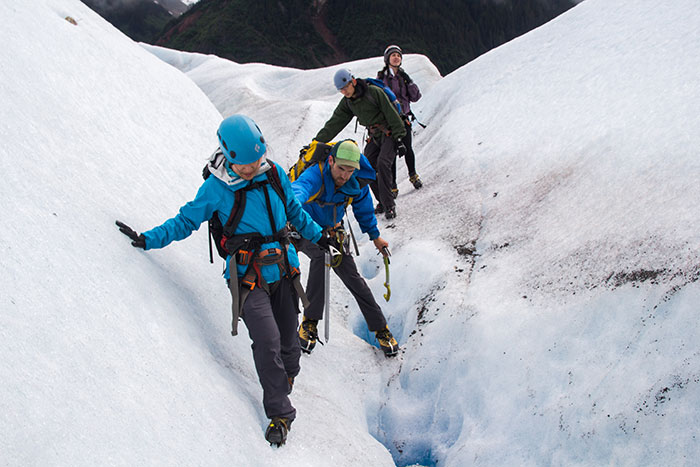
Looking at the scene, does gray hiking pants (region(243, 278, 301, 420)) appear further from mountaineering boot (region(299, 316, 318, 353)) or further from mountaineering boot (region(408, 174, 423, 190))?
mountaineering boot (region(408, 174, 423, 190))

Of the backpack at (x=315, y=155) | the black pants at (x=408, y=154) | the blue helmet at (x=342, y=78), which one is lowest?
the black pants at (x=408, y=154)

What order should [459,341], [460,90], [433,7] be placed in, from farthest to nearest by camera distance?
[433,7] < [460,90] < [459,341]

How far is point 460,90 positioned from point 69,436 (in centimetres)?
1030

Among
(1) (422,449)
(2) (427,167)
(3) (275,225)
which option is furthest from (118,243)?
(2) (427,167)

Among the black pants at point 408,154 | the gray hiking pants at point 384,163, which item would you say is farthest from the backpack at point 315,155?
the black pants at point 408,154

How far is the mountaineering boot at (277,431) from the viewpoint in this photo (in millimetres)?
3295

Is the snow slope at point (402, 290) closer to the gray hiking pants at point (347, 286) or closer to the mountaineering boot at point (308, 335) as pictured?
the mountaineering boot at point (308, 335)

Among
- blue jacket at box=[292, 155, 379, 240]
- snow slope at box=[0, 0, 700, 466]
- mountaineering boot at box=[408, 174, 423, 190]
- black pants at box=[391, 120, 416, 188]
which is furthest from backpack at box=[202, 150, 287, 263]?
mountaineering boot at box=[408, 174, 423, 190]

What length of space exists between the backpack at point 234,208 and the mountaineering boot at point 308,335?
69.0 inches

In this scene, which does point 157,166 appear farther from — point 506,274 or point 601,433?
point 601,433

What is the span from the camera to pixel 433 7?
333 feet

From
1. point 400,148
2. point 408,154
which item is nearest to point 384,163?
point 400,148

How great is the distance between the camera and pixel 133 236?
11.2 feet

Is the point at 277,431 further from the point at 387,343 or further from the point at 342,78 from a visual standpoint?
the point at 342,78
